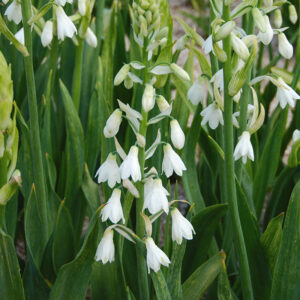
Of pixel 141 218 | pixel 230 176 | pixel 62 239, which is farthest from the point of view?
pixel 62 239

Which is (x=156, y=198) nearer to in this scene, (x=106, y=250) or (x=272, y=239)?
(x=106, y=250)

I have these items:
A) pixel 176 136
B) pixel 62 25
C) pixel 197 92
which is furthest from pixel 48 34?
pixel 176 136

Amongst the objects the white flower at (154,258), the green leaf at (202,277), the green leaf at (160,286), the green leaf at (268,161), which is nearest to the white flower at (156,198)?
the white flower at (154,258)

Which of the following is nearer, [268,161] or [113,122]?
[113,122]

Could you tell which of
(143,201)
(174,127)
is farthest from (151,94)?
(143,201)

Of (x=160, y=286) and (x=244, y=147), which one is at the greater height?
(x=244, y=147)
